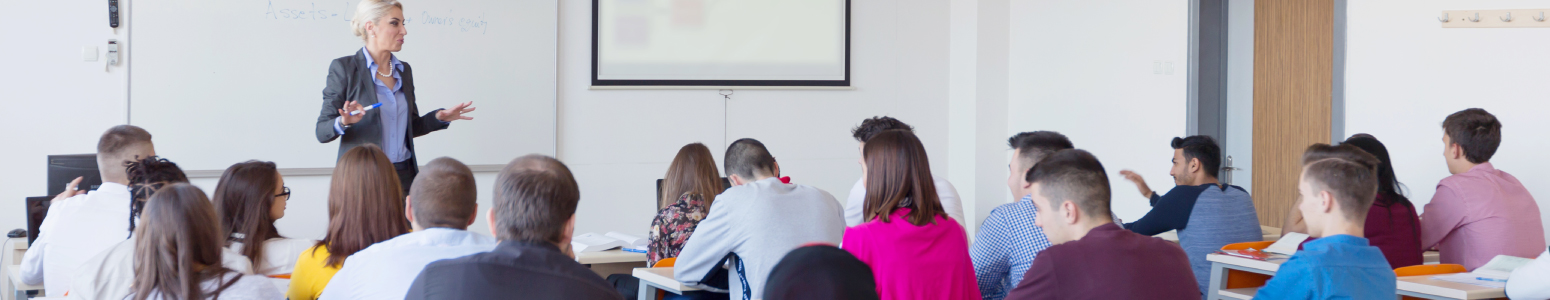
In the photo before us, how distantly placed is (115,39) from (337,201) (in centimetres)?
278

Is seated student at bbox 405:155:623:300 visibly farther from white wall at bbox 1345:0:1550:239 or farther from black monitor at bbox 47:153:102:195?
white wall at bbox 1345:0:1550:239

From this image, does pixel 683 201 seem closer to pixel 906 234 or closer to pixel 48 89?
pixel 906 234

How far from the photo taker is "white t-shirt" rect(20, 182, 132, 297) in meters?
2.43

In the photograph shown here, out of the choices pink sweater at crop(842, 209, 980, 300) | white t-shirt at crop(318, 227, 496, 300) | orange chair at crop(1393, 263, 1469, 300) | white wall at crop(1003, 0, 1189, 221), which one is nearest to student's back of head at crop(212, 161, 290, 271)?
white t-shirt at crop(318, 227, 496, 300)

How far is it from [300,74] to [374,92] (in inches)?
59.4

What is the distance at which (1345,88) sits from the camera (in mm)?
4430

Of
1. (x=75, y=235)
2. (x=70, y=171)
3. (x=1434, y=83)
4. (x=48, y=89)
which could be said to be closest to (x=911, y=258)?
(x=75, y=235)

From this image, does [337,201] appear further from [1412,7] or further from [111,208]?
[1412,7]

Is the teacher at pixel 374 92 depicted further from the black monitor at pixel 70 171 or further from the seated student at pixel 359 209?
the seated student at pixel 359 209

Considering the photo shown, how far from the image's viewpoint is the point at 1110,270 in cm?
166

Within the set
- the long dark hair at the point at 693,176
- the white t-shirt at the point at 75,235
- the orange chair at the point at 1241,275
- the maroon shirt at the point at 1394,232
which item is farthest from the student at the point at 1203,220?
the white t-shirt at the point at 75,235

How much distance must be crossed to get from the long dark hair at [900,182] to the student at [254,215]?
1.33 meters

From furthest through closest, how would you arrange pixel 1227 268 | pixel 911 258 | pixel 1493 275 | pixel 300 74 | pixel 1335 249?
pixel 300 74 < pixel 1227 268 < pixel 1493 275 < pixel 911 258 < pixel 1335 249

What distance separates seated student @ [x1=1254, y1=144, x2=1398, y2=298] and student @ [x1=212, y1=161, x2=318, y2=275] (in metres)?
2.16
